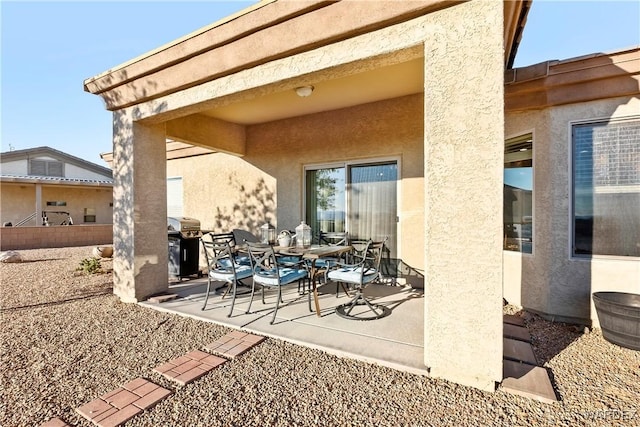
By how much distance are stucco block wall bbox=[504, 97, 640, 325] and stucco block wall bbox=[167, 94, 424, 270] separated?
1779 millimetres

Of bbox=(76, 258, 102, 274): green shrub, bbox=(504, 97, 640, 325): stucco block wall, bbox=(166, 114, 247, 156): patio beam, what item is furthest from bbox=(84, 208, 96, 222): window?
bbox=(504, 97, 640, 325): stucco block wall

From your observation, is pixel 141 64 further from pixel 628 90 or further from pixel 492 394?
Result: pixel 628 90

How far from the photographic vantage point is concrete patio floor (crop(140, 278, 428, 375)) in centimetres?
304

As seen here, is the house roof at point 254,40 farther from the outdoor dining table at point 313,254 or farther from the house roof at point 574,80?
the outdoor dining table at point 313,254

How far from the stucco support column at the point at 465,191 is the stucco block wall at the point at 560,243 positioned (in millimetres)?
2396

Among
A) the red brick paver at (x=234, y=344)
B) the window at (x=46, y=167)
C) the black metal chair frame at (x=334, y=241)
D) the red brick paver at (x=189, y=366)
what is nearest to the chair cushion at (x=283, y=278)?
the red brick paver at (x=234, y=344)

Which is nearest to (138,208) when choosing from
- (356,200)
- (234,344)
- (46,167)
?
(234,344)

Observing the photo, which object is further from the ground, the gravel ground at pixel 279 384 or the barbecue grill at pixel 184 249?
the barbecue grill at pixel 184 249

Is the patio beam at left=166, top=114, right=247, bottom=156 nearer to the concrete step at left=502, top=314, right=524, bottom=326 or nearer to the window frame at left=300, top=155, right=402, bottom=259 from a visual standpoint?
the window frame at left=300, top=155, right=402, bottom=259

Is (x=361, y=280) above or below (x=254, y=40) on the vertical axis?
below

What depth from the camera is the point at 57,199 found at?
56.7 ft

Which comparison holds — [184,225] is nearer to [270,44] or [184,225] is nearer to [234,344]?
[234,344]

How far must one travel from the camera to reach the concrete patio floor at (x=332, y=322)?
304cm

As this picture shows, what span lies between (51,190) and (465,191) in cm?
2243
